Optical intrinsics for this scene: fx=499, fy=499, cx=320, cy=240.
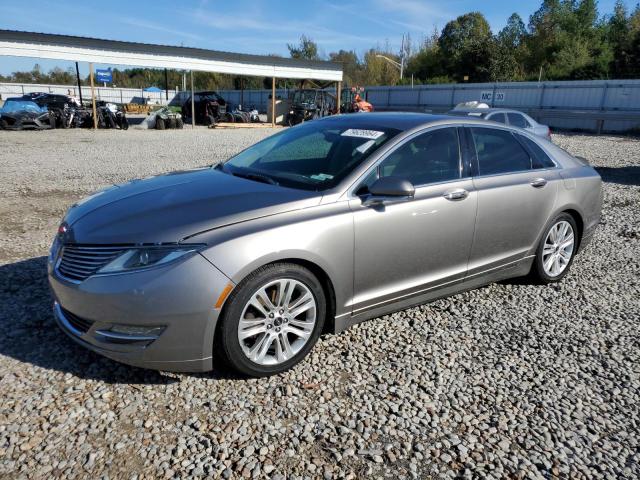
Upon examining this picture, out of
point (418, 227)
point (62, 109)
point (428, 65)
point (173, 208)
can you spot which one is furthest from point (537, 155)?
point (428, 65)

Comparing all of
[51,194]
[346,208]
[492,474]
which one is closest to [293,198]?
[346,208]

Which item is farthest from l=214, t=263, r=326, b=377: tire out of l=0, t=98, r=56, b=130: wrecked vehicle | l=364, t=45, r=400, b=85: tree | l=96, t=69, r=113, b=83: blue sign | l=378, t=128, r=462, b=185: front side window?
l=364, t=45, r=400, b=85: tree

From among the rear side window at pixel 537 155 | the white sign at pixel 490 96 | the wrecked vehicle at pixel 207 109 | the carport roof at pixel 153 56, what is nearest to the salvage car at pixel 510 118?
the rear side window at pixel 537 155

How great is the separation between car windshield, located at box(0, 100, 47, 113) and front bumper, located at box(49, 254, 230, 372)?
2217 cm

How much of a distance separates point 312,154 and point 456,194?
3.78 ft

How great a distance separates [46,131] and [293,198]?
2190cm

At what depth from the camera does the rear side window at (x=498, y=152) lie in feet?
13.4

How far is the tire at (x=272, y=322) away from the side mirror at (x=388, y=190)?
2.22ft

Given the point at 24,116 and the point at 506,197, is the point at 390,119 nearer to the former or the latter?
the point at 506,197

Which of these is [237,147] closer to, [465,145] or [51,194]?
[51,194]

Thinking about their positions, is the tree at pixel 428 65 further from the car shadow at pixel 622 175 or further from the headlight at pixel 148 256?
the headlight at pixel 148 256

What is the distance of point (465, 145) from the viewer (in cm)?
401

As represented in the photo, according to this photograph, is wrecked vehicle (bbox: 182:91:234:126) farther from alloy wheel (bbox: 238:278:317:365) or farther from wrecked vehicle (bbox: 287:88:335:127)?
alloy wheel (bbox: 238:278:317:365)

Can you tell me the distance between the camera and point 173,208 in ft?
10.1
